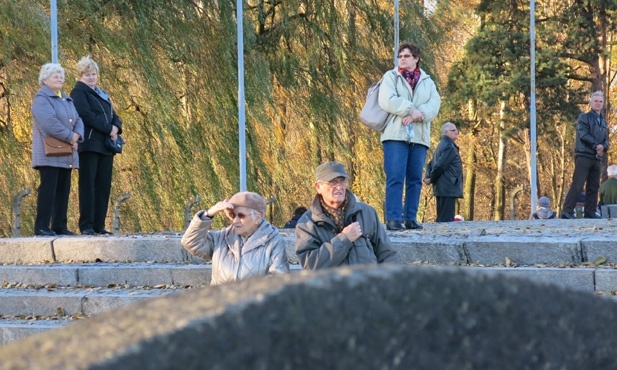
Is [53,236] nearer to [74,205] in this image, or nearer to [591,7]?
[74,205]

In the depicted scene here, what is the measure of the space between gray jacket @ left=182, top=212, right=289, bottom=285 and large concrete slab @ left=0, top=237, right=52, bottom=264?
3.58 m

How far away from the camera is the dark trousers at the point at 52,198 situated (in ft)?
32.1

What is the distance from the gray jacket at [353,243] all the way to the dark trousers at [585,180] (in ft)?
27.7

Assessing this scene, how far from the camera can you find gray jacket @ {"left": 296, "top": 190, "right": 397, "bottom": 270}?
5484mm

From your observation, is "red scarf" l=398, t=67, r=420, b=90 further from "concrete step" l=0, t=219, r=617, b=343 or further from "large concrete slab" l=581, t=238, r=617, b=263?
"large concrete slab" l=581, t=238, r=617, b=263

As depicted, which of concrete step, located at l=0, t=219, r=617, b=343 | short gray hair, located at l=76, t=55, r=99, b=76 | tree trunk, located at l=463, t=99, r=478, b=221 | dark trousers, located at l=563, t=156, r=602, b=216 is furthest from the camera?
tree trunk, located at l=463, t=99, r=478, b=221

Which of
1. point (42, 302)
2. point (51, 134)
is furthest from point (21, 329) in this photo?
point (51, 134)

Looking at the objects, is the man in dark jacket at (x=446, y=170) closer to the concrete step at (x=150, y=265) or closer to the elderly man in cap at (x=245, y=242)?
the concrete step at (x=150, y=265)

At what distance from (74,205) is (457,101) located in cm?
1457

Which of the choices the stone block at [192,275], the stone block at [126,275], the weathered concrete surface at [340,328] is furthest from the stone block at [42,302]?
the weathered concrete surface at [340,328]

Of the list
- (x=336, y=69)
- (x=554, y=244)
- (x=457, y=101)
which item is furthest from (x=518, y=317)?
(x=457, y=101)

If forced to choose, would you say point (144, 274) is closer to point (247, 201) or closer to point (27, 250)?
point (27, 250)

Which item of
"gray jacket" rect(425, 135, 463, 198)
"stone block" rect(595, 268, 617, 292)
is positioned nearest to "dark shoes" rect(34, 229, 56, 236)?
"gray jacket" rect(425, 135, 463, 198)

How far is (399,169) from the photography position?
9477mm
